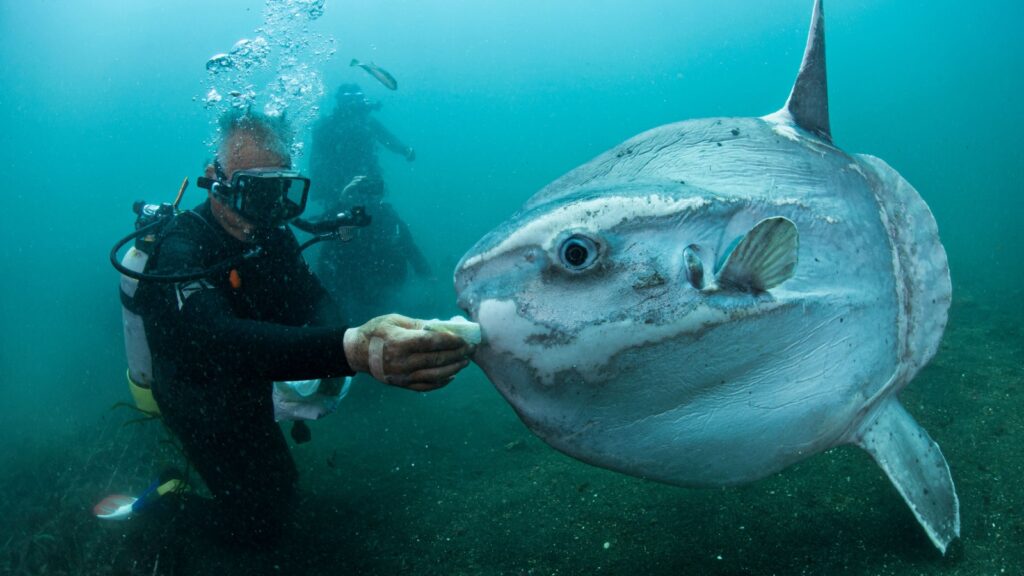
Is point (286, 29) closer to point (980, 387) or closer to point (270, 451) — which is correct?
point (270, 451)

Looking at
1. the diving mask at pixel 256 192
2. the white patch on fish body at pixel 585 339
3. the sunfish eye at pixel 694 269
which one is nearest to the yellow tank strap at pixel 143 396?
the diving mask at pixel 256 192

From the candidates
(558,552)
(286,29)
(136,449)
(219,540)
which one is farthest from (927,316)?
(286,29)

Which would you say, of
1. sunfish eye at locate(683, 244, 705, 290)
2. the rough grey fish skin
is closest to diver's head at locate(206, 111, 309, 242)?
the rough grey fish skin

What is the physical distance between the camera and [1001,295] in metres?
11.0

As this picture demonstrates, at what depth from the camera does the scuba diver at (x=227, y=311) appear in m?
2.88

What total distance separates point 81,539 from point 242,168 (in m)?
4.64

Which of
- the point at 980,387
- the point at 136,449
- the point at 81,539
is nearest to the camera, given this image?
the point at 980,387

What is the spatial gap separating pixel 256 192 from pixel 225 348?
64.4 inches

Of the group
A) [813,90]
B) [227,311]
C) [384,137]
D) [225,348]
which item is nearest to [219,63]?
[384,137]

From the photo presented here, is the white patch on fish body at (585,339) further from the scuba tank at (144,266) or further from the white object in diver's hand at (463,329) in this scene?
the scuba tank at (144,266)

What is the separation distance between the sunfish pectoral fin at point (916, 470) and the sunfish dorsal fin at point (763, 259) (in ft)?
4.04

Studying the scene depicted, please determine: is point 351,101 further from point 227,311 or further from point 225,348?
point 225,348

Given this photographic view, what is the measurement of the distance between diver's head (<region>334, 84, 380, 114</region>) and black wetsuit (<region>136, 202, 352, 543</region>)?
32.5 feet

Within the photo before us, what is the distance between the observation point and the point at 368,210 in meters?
10.2
